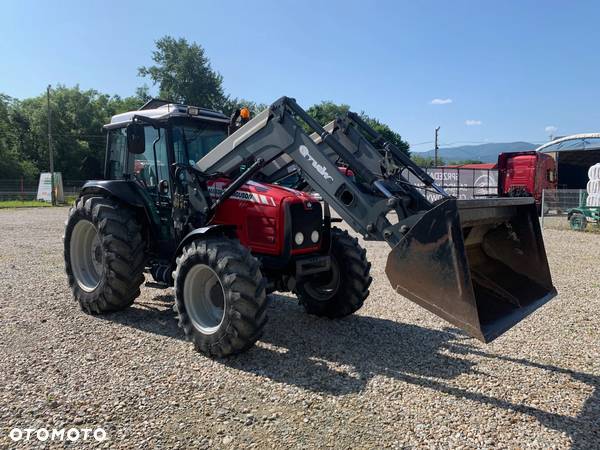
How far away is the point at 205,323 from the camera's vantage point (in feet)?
16.6

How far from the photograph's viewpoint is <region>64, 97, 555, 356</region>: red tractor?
397cm

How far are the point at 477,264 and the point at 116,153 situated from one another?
5.21 meters

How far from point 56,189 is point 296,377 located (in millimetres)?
31341

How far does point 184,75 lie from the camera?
58.6 metres

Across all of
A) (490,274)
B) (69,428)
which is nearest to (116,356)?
(69,428)

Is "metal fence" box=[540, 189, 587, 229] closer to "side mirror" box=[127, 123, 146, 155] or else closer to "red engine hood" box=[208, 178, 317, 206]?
"red engine hood" box=[208, 178, 317, 206]

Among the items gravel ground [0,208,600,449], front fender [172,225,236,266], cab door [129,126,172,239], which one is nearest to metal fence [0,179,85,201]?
gravel ground [0,208,600,449]

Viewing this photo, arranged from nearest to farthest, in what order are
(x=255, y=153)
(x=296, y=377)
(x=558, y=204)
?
(x=296, y=377), (x=255, y=153), (x=558, y=204)

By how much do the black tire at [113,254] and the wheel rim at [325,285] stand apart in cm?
217

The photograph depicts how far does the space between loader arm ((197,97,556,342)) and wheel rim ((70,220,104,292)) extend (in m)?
2.22

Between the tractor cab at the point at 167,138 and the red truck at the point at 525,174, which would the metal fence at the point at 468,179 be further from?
the tractor cab at the point at 167,138

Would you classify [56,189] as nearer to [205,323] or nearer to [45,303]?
[45,303]

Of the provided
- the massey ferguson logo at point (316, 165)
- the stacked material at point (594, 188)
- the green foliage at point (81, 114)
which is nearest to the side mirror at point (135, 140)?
the massey ferguson logo at point (316, 165)

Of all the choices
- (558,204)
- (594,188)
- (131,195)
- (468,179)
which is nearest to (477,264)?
(131,195)
